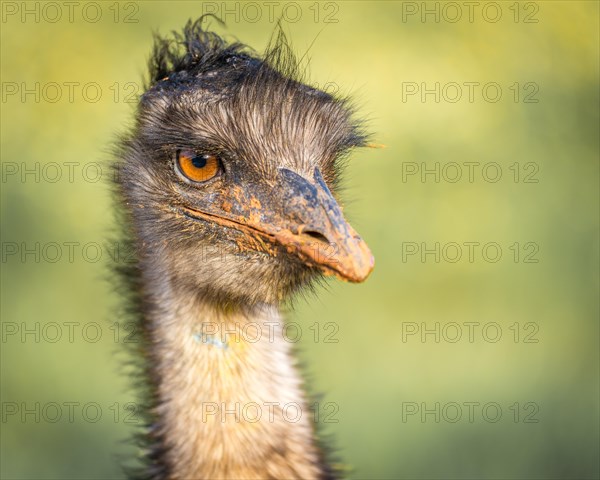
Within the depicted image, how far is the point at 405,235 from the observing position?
5.35m

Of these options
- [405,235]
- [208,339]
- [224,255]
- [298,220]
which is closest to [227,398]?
[208,339]

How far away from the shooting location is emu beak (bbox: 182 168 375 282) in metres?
1.96

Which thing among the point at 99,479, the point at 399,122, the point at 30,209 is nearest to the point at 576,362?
the point at 399,122

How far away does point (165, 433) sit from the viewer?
92.0 inches

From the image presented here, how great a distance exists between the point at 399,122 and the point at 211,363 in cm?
338

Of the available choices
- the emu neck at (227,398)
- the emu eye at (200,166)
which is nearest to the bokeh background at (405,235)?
the emu neck at (227,398)

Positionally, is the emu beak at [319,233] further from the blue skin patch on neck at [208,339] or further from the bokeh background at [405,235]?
the bokeh background at [405,235]

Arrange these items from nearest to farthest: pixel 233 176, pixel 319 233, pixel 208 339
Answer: pixel 319 233
pixel 233 176
pixel 208 339

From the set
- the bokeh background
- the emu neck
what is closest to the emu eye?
the emu neck

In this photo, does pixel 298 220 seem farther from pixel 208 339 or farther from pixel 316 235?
pixel 208 339

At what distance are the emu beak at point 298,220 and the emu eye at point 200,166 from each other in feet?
0.19

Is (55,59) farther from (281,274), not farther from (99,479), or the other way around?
(281,274)

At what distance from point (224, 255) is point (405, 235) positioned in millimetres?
3178

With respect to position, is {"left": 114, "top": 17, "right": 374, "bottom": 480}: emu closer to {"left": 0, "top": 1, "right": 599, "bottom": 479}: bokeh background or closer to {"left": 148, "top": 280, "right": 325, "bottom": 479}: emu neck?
{"left": 148, "top": 280, "right": 325, "bottom": 479}: emu neck
